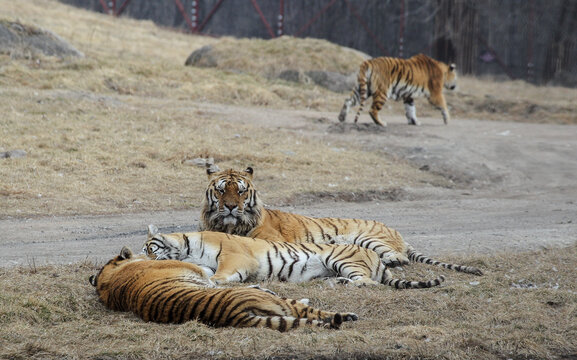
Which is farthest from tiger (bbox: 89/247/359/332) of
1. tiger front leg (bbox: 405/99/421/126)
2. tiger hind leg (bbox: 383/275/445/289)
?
tiger front leg (bbox: 405/99/421/126)

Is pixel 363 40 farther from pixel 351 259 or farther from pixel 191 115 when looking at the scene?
pixel 351 259

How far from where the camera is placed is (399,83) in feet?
53.9

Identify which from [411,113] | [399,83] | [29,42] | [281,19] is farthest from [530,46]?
[29,42]

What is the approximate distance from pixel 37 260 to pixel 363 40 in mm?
20738

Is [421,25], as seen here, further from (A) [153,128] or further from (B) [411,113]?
(A) [153,128]

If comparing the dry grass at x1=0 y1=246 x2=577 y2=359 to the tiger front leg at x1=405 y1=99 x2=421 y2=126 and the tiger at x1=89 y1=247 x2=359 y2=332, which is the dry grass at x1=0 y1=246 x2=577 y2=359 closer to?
the tiger at x1=89 y1=247 x2=359 y2=332

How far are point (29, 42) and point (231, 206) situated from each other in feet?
41.0

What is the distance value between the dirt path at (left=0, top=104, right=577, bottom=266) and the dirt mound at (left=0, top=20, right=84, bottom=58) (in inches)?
170

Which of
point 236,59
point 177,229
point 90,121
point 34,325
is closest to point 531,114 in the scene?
point 236,59

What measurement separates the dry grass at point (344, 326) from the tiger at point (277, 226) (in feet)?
2.49

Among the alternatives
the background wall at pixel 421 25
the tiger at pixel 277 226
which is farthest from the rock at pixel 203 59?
the tiger at pixel 277 226

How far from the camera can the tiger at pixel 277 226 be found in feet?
23.4

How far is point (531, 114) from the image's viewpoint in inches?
767

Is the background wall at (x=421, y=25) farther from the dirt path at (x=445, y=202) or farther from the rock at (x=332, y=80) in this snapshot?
the dirt path at (x=445, y=202)
